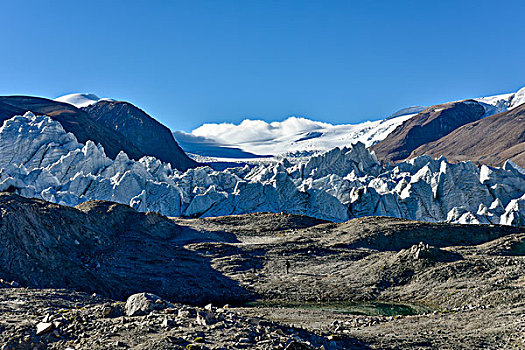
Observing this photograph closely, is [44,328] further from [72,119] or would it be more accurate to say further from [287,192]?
[72,119]

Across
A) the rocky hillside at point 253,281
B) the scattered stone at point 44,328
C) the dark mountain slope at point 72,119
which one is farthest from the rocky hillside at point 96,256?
the dark mountain slope at point 72,119

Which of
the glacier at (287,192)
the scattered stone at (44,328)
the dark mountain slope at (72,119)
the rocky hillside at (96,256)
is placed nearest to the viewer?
the scattered stone at (44,328)

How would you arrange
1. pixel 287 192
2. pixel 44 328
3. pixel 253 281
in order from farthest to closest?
pixel 287 192
pixel 253 281
pixel 44 328

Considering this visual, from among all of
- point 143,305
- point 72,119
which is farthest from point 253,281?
point 72,119

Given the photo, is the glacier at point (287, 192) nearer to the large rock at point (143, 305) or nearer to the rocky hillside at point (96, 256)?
the rocky hillside at point (96, 256)

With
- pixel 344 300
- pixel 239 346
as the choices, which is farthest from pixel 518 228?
pixel 239 346

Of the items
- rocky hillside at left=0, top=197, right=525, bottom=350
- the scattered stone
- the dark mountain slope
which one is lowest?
rocky hillside at left=0, top=197, right=525, bottom=350

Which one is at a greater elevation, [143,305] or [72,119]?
[72,119]

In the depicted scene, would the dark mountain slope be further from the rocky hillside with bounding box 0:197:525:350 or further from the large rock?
the large rock

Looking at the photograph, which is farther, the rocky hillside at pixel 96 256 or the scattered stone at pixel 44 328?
the rocky hillside at pixel 96 256

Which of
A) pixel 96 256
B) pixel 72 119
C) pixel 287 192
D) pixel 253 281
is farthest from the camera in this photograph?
pixel 72 119

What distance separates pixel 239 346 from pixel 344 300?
20.5 metres

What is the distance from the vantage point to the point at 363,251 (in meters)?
41.5

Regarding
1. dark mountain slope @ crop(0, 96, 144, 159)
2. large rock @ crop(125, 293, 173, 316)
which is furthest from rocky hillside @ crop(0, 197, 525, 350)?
dark mountain slope @ crop(0, 96, 144, 159)
